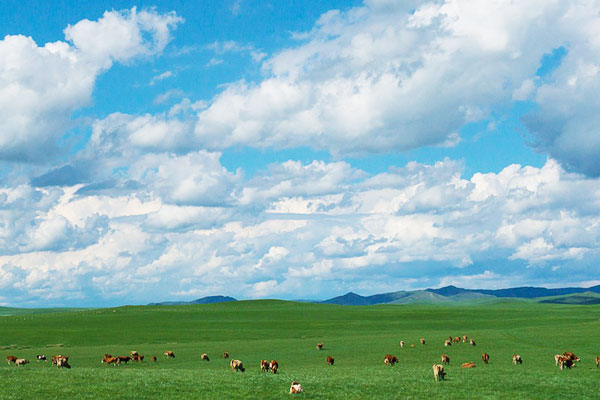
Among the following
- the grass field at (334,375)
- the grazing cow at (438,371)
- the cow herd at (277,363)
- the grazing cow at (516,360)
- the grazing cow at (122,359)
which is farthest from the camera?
the grazing cow at (122,359)

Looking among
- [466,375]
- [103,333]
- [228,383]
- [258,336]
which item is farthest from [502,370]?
[103,333]

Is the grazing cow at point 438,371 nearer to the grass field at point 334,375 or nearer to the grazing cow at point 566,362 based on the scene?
the grass field at point 334,375

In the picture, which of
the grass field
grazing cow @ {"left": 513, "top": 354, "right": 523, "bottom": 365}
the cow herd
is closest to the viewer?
the grass field

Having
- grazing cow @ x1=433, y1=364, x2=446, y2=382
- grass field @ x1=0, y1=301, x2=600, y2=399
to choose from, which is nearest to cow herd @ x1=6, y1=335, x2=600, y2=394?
grazing cow @ x1=433, y1=364, x2=446, y2=382

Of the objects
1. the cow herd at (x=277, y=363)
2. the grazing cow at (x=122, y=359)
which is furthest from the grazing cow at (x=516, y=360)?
the grazing cow at (x=122, y=359)

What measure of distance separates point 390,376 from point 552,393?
10166 millimetres

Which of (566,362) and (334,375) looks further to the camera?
(566,362)

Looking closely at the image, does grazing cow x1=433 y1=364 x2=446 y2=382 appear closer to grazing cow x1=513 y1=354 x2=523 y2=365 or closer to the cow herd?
the cow herd

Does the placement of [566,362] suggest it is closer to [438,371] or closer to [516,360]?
[516,360]

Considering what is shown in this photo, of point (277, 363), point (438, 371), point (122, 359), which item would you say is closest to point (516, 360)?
point (438, 371)

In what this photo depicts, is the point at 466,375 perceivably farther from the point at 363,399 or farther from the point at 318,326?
the point at 318,326

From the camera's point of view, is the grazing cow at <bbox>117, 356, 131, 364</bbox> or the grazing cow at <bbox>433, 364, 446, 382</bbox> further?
the grazing cow at <bbox>117, 356, 131, 364</bbox>

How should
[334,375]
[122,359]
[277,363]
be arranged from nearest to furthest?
1. [334,375]
2. [277,363]
3. [122,359]

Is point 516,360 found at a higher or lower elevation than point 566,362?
lower
